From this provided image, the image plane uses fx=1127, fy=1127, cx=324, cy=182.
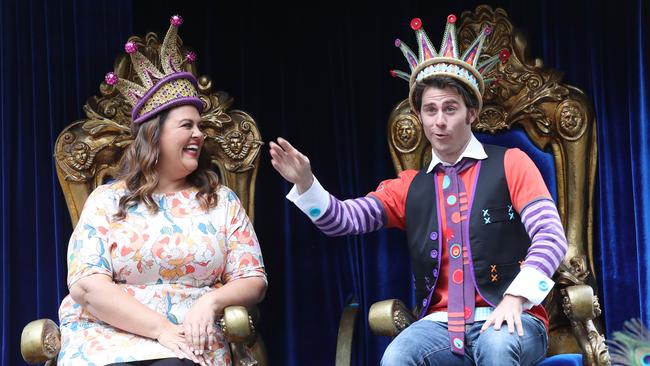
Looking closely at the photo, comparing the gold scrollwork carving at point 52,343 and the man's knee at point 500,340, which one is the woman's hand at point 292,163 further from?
the gold scrollwork carving at point 52,343

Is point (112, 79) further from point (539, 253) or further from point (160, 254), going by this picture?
point (539, 253)

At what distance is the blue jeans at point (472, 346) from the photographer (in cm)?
337

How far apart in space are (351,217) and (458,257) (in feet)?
1.33

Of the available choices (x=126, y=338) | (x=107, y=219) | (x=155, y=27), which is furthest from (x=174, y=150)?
(x=155, y=27)

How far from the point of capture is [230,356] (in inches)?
153

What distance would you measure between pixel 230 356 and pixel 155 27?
1643 millimetres

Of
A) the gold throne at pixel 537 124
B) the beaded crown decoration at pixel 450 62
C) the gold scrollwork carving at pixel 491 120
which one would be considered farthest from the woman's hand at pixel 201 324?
the gold scrollwork carving at pixel 491 120

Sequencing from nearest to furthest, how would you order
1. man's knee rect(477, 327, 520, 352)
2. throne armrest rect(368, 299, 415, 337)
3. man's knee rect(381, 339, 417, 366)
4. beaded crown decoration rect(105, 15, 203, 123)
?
man's knee rect(477, 327, 520, 352) < man's knee rect(381, 339, 417, 366) < throne armrest rect(368, 299, 415, 337) < beaded crown decoration rect(105, 15, 203, 123)

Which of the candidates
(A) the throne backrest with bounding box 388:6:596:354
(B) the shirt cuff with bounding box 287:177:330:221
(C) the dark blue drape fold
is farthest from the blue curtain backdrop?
(B) the shirt cuff with bounding box 287:177:330:221

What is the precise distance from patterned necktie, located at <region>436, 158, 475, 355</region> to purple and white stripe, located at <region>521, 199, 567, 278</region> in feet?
0.70

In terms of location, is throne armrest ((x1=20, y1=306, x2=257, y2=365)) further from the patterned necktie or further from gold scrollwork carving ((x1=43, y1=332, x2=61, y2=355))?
the patterned necktie

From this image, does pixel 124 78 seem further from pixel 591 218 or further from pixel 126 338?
pixel 591 218

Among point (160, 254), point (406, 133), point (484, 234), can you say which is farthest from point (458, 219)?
point (160, 254)

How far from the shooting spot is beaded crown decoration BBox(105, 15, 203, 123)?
159 inches
